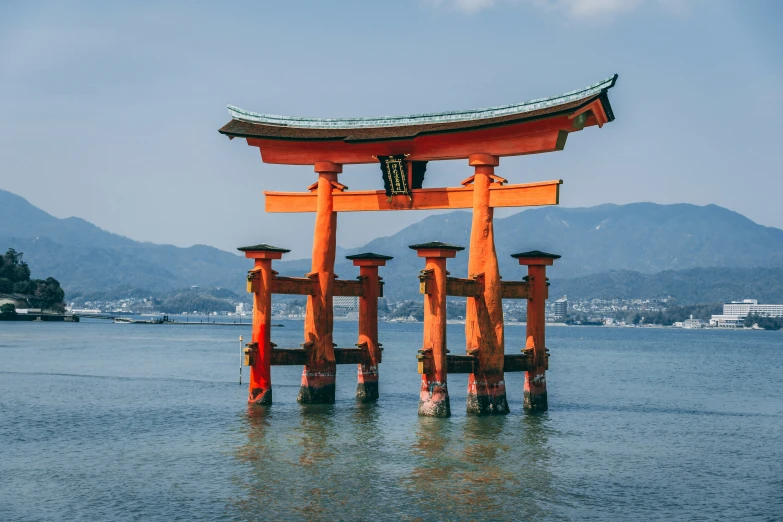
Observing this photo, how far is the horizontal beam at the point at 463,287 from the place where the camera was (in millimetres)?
28078

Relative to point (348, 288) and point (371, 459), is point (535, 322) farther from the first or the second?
point (371, 459)

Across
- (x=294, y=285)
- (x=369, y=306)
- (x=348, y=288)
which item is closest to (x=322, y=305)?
(x=294, y=285)

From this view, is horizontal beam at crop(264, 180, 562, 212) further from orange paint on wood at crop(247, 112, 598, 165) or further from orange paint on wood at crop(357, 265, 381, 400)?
orange paint on wood at crop(357, 265, 381, 400)

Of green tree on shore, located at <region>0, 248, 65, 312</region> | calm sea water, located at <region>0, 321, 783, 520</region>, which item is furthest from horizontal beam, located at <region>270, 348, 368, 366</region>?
green tree on shore, located at <region>0, 248, 65, 312</region>

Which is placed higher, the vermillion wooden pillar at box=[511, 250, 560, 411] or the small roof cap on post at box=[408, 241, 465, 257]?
the small roof cap on post at box=[408, 241, 465, 257]

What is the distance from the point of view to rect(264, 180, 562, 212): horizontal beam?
2802cm

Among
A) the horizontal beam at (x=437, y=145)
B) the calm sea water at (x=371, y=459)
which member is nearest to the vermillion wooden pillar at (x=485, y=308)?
the horizontal beam at (x=437, y=145)

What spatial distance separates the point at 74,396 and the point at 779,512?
3065 cm

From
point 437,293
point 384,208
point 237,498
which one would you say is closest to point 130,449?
point 237,498

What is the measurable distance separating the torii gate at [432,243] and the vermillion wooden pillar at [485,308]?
0.12 feet

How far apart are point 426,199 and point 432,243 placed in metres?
3.52

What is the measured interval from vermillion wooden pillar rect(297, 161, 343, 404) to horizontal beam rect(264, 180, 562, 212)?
520mm

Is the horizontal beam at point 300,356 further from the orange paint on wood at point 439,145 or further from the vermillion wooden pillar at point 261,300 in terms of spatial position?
the orange paint on wood at point 439,145

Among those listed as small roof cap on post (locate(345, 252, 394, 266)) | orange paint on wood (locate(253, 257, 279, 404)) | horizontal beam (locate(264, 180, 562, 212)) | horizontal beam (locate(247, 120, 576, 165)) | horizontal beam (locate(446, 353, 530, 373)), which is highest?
horizontal beam (locate(247, 120, 576, 165))
